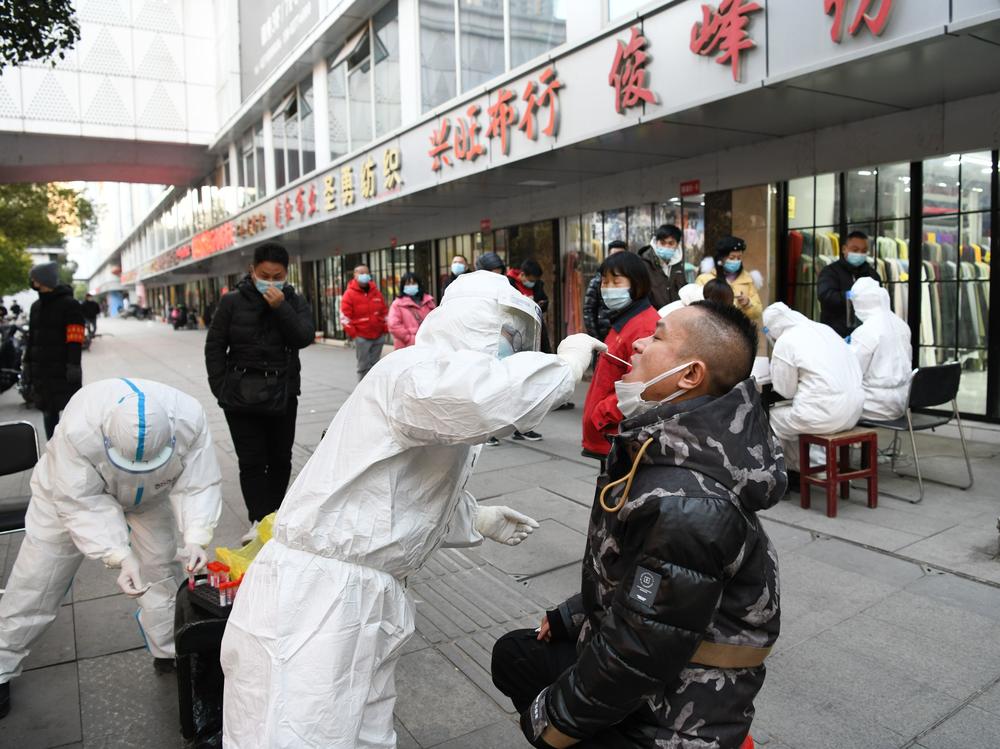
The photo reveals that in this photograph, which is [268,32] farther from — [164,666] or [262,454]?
[164,666]

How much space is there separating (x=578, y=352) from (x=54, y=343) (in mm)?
6374

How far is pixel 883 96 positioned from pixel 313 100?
51.3 feet

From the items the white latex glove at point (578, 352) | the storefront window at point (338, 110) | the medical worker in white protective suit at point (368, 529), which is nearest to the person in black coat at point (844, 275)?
the white latex glove at point (578, 352)

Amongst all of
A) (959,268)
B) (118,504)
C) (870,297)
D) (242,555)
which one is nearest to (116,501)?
(118,504)

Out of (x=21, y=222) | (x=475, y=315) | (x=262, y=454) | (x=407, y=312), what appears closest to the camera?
(x=475, y=315)

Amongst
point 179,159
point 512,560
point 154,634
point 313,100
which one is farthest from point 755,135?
point 179,159

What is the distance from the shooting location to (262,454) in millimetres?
4477

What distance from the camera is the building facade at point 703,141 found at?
5543 millimetres

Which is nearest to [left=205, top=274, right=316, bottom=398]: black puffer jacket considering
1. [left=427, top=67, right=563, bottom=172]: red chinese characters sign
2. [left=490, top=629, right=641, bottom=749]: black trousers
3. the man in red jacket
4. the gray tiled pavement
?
the gray tiled pavement

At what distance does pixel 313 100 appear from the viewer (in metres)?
18.7

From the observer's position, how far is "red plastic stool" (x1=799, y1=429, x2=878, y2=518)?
4590 mm

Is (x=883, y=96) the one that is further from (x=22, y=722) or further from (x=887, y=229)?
(x=22, y=722)

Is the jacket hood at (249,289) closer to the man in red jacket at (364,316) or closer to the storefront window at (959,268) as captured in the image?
the man in red jacket at (364,316)

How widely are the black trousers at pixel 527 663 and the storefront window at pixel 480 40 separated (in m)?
10.3
